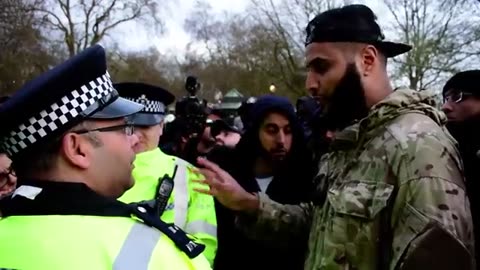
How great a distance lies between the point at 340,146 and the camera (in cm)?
255

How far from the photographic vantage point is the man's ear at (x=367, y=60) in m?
2.56

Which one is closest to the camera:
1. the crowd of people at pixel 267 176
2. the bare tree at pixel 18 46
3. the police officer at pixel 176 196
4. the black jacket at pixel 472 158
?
the crowd of people at pixel 267 176

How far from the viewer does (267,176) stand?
374 centimetres

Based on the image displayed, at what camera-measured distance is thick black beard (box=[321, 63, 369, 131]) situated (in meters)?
2.55

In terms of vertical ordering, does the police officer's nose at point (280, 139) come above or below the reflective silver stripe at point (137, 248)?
below

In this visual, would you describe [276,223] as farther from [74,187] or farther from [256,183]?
[74,187]

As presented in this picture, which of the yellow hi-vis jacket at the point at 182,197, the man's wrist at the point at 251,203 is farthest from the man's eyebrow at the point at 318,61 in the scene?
the yellow hi-vis jacket at the point at 182,197

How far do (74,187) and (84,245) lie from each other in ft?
0.64

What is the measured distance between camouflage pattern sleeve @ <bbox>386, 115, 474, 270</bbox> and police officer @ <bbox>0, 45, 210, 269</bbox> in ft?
2.70

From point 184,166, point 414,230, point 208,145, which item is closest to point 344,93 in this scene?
point 414,230

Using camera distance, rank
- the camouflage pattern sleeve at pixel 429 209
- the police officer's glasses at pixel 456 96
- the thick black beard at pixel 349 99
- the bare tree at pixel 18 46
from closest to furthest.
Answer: the camouflage pattern sleeve at pixel 429 209
the thick black beard at pixel 349 99
the police officer's glasses at pixel 456 96
the bare tree at pixel 18 46

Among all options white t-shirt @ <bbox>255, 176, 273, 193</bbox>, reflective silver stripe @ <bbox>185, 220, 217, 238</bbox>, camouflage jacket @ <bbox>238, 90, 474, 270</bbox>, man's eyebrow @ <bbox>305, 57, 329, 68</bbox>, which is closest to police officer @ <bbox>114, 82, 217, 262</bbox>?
reflective silver stripe @ <bbox>185, 220, 217, 238</bbox>

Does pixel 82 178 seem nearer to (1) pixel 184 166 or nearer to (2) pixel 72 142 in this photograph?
(2) pixel 72 142

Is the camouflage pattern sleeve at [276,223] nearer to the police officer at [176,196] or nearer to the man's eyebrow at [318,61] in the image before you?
the police officer at [176,196]
